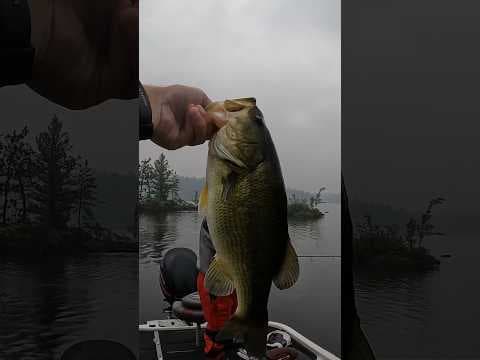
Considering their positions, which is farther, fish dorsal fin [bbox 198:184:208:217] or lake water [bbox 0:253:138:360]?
fish dorsal fin [bbox 198:184:208:217]

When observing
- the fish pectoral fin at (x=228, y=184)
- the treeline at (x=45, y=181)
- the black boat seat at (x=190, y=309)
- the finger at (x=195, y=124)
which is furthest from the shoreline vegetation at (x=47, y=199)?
the black boat seat at (x=190, y=309)

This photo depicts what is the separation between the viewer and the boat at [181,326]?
279 centimetres

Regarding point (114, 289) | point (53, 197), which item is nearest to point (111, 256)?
point (114, 289)

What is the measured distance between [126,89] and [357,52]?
605 millimetres

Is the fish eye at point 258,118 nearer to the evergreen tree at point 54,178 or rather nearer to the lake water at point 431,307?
the lake water at point 431,307

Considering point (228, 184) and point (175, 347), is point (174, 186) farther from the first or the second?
point (228, 184)

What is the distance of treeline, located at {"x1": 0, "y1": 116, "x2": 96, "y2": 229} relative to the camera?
3.51 feet

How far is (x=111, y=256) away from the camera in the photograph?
111 cm

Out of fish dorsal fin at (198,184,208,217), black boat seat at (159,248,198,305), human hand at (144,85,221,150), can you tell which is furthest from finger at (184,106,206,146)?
black boat seat at (159,248,198,305)

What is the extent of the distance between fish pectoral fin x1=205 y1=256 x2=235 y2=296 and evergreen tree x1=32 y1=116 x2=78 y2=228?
827 millimetres

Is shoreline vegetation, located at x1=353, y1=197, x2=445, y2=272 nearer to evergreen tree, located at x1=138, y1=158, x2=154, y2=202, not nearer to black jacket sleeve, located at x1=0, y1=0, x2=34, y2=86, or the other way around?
black jacket sleeve, located at x1=0, y1=0, x2=34, y2=86

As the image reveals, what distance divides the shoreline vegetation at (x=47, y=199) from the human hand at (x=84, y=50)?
10cm

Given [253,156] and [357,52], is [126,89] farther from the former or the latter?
[253,156]

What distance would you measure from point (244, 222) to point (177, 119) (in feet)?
1.80
